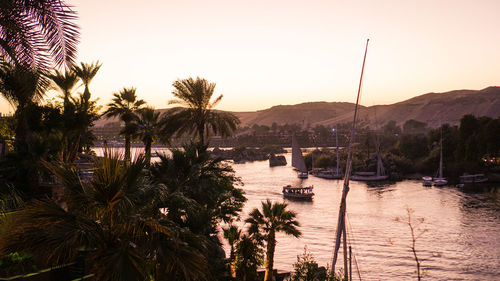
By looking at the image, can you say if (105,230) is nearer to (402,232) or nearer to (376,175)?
(402,232)

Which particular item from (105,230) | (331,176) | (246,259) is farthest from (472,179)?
(105,230)

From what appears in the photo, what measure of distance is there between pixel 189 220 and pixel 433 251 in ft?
120

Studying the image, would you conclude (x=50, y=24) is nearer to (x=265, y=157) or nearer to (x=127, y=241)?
(x=127, y=241)

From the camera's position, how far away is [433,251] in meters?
41.9

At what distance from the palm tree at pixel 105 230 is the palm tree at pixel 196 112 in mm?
19506

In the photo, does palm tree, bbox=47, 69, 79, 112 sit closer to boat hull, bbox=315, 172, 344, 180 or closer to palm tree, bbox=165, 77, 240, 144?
palm tree, bbox=165, 77, 240, 144

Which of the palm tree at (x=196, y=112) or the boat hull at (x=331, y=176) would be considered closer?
the palm tree at (x=196, y=112)

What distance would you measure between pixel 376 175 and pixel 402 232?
2230 inches

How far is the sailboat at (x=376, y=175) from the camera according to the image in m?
102

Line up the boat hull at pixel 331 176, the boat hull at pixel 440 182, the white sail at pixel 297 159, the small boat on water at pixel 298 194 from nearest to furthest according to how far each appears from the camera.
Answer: the small boat on water at pixel 298 194 → the boat hull at pixel 440 182 → the white sail at pixel 297 159 → the boat hull at pixel 331 176

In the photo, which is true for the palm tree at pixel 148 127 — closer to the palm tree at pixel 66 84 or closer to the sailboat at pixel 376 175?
the palm tree at pixel 66 84

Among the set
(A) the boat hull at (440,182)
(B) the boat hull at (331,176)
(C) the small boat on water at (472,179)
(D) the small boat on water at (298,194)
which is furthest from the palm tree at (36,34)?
(B) the boat hull at (331,176)

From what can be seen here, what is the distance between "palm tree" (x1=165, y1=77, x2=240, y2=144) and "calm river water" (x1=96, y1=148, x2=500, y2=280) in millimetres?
12879

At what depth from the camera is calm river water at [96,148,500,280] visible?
121 feet
